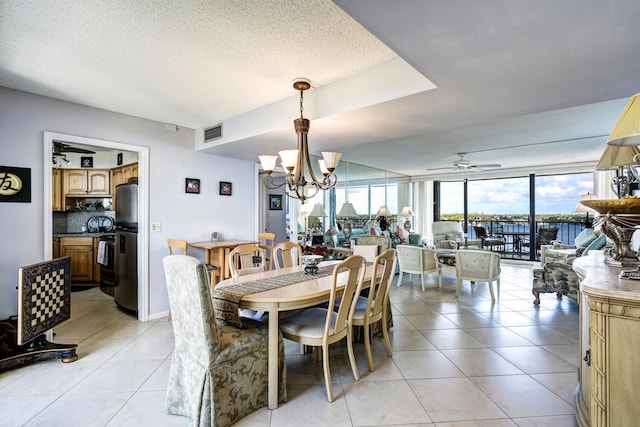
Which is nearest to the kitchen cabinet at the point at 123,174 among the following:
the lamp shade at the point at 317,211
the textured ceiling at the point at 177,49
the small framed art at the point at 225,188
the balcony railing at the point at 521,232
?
the small framed art at the point at 225,188

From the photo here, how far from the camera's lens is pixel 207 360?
1.81m

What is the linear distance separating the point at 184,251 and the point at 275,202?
3424 mm

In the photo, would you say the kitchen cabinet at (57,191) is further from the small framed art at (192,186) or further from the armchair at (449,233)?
the armchair at (449,233)

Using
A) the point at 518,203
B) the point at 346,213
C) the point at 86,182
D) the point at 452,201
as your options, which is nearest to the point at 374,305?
the point at 346,213

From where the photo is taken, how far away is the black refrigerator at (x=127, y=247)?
3.93 metres

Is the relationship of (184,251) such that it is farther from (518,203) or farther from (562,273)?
(518,203)

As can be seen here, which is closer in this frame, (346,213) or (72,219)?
(72,219)

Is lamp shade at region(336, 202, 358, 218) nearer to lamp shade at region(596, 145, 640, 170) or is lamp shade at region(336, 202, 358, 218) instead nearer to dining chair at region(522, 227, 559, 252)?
dining chair at region(522, 227, 559, 252)

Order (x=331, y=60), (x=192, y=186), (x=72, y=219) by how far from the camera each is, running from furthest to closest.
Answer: (x=72, y=219) → (x=192, y=186) → (x=331, y=60)

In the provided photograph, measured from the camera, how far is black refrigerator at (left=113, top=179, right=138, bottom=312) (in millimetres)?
3930

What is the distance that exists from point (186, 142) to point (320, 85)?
228cm

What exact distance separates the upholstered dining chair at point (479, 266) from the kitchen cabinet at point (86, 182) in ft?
20.0

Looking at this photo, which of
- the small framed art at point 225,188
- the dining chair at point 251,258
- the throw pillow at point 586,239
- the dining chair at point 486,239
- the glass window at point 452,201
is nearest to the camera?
the dining chair at point 251,258

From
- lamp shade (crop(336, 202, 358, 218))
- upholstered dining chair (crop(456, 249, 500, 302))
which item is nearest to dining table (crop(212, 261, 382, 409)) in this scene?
upholstered dining chair (crop(456, 249, 500, 302))
